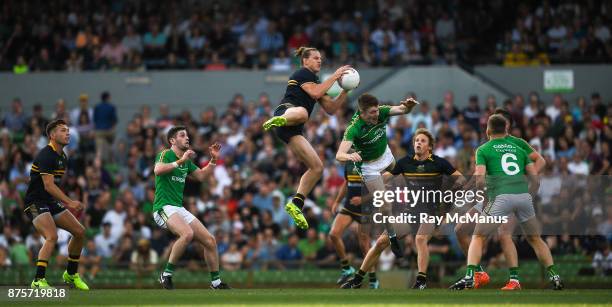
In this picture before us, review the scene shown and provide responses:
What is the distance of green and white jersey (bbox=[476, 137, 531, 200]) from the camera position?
1569 centimetres

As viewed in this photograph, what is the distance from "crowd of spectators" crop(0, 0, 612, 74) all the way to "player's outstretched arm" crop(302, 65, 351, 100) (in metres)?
13.1

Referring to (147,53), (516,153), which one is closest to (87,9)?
(147,53)

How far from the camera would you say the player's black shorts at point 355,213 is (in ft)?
58.2

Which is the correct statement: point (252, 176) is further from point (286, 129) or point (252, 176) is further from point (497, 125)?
point (497, 125)

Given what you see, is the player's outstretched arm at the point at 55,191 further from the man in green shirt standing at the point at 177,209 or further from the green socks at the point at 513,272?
the green socks at the point at 513,272

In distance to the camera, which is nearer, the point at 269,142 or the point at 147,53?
the point at 269,142

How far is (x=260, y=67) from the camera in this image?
3028 cm

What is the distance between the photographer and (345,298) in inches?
565

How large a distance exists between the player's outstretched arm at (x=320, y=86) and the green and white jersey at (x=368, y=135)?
71 centimetres

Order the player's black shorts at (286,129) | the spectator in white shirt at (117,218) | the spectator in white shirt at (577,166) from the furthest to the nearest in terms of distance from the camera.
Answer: the spectator in white shirt at (117,218), the spectator in white shirt at (577,166), the player's black shorts at (286,129)

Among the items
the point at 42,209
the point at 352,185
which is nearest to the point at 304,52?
the point at 352,185

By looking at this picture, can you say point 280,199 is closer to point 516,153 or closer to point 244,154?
point 244,154

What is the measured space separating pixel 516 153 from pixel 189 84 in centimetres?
1587

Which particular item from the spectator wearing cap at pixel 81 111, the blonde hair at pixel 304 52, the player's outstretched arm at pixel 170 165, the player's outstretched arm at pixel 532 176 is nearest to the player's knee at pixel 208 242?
the player's outstretched arm at pixel 170 165
